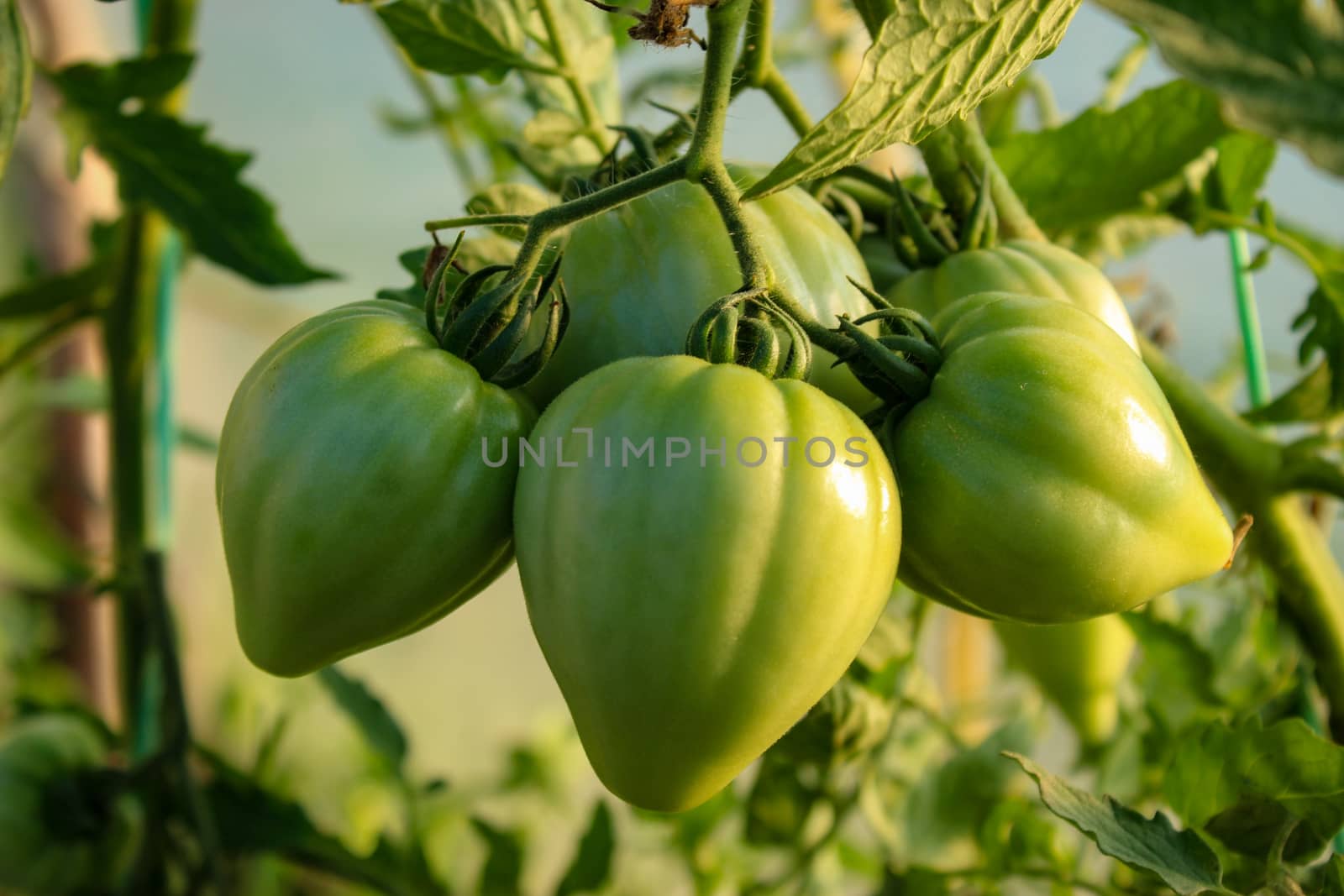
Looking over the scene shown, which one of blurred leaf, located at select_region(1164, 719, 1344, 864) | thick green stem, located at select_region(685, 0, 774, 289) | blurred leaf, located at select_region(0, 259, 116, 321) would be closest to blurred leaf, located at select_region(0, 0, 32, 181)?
thick green stem, located at select_region(685, 0, 774, 289)

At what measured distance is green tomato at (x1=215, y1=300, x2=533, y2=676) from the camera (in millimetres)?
313

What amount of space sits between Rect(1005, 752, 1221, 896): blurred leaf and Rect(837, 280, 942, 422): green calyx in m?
0.11

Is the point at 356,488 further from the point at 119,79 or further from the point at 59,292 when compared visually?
the point at 59,292

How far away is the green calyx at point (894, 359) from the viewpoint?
33 centimetres

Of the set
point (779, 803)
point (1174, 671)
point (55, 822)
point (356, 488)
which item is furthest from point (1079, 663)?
point (55, 822)

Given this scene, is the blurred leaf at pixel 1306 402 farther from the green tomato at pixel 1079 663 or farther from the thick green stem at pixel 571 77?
the thick green stem at pixel 571 77

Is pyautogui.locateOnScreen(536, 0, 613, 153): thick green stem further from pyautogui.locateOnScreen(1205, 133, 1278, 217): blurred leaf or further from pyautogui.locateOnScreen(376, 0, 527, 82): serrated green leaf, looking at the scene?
pyautogui.locateOnScreen(1205, 133, 1278, 217): blurred leaf

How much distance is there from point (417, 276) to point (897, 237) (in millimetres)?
183

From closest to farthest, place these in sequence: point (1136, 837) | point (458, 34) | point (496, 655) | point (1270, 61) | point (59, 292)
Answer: point (1270, 61)
point (1136, 837)
point (458, 34)
point (59, 292)
point (496, 655)

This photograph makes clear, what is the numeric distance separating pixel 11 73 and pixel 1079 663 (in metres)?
0.61

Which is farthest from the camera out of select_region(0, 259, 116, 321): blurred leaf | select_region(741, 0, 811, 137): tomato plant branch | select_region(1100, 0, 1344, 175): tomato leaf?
select_region(0, 259, 116, 321): blurred leaf

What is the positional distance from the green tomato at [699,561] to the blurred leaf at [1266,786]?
20 cm

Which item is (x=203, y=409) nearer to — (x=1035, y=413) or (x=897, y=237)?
(x=897, y=237)

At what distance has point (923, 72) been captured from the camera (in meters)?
0.29
